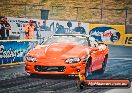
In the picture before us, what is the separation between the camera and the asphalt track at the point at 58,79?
22.4ft

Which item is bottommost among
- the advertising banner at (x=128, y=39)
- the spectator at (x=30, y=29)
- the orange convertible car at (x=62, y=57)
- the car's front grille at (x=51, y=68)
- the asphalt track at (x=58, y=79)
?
the asphalt track at (x=58, y=79)

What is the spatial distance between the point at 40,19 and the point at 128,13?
170 cm

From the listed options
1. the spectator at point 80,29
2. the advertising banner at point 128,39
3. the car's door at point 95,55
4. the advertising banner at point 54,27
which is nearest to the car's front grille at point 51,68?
the car's door at point 95,55

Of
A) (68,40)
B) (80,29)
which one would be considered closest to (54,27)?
(80,29)

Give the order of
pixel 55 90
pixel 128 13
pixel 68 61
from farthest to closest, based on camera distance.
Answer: pixel 128 13, pixel 68 61, pixel 55 90

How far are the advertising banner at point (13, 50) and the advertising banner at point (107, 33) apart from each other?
2.02 metres

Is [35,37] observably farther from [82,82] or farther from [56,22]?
[82,82]

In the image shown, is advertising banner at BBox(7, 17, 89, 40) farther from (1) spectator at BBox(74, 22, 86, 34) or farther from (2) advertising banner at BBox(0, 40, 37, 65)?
(2) advertising banner at BBox(0, 40, 37, 65)

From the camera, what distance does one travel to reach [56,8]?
8.61 metres

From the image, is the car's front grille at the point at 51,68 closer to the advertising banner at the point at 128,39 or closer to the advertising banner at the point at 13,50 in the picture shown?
the advertising banner at the point at 128,39

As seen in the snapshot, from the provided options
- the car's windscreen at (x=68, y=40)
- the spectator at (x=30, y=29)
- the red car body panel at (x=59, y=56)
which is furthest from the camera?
the spectator at (x=30, y=29)

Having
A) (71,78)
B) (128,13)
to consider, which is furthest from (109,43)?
(71,78)

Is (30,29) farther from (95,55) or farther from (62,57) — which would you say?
(62,57)

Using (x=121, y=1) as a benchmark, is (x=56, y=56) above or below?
below
